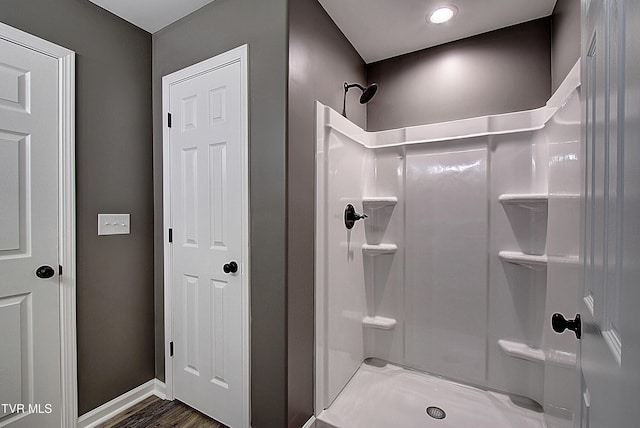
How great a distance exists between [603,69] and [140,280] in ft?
7.96

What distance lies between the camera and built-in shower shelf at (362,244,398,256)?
7.07 ft

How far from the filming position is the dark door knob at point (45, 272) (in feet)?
4.95

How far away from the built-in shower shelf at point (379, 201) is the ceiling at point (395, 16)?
1.14 metres

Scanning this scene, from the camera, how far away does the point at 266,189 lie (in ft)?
4.98

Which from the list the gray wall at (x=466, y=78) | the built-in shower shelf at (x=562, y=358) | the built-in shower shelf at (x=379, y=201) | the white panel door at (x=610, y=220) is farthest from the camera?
the built-in shower shelf at (x=379, y=201)

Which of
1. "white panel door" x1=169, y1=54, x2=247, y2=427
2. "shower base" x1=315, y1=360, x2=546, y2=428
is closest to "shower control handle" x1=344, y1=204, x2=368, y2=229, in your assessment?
"white panel door" x1=169, y1=54, x2=247, y2=427

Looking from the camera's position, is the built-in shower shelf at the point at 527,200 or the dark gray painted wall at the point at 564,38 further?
the built-in shower shelf at the point at 527,200

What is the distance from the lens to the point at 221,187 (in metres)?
1.68

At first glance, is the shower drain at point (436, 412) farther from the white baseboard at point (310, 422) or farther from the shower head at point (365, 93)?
the shower head at point (365, 93)

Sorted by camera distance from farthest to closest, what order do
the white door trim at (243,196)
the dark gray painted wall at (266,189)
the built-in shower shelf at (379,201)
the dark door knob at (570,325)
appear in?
the built-in shower shelf at (379,201), the white door trim at (243,196), the dark gray painted wall at (266,189), the dark door knob at (570,325)

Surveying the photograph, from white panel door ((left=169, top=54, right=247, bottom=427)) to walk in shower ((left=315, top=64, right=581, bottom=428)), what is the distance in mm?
477

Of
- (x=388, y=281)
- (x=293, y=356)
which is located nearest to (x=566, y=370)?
(x=388, y=281)

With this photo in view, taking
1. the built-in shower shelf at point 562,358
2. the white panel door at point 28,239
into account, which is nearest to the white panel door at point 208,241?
the white panel door at point 28,239

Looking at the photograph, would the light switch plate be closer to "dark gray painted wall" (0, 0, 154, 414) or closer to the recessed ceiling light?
"dark gray painted wall" (0, 0, 154, 414)
